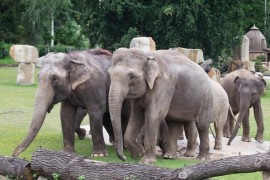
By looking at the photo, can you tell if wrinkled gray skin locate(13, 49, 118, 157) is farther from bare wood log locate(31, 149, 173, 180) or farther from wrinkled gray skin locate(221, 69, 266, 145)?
wrinkled gray skin locate(221, 69, 266, 145)

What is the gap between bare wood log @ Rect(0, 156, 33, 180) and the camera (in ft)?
24.7

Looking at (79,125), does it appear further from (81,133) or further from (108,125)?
(108,125)

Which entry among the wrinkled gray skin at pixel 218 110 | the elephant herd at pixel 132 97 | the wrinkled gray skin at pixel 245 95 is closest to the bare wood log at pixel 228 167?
the elephant herd at pixel 132 97

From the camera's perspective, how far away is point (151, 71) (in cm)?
918

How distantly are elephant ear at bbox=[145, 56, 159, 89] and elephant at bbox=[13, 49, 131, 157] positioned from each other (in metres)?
1.15

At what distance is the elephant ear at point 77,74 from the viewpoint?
976 centimetres

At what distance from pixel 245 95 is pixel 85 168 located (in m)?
5.43

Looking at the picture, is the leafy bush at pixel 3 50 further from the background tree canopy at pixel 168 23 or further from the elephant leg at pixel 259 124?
the elephant leg at pixel 259 124

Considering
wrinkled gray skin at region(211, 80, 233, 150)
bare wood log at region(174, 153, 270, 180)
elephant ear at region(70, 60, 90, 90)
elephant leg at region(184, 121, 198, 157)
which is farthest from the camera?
wrinkled gray skin at region(211, 80, 233, 150)

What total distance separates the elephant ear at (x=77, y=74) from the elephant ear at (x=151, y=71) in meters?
1.15

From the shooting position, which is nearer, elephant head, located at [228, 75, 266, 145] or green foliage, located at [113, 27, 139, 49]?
elephant head, located at [228, 75, 266, 145]

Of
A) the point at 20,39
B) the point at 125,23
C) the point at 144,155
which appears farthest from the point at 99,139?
the point at 20,39

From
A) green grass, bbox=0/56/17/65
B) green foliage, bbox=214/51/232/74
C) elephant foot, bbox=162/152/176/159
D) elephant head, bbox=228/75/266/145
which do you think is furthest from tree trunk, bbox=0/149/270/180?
green grass, bbox=0/56/17/65

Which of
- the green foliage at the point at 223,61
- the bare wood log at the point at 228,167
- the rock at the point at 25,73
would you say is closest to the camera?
the bare wood log at the point at 228,167
